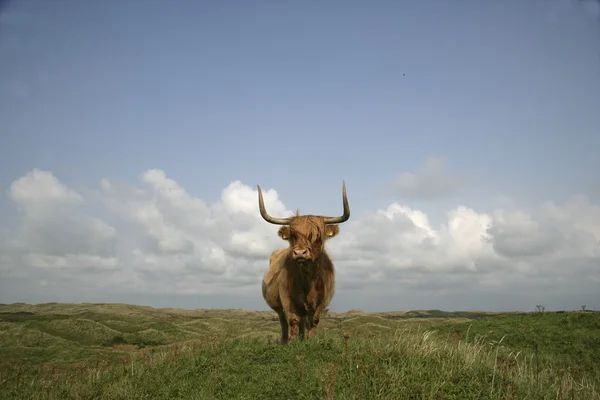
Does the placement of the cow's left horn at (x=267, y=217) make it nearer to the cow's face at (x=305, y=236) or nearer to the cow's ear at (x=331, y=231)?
the cow's face at (x=305, y=236)

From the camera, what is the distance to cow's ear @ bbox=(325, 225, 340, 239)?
10.0 meters

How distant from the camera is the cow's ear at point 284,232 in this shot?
31.7 feet

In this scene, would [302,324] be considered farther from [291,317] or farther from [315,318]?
[291,317]

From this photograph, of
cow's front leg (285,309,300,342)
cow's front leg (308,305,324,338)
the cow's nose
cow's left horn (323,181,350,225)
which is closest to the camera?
the cow's nose

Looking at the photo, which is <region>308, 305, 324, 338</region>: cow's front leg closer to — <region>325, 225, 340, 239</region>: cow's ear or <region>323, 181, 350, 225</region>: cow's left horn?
<region>325, 225, 340, 239</region>: cow's ear

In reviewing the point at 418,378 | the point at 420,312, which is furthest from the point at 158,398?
the point at 420,312

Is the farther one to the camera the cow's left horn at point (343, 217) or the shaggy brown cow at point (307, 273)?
the cow's left horn at point (343, 217)

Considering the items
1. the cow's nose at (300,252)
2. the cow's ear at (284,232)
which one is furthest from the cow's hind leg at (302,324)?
the cow's nose at (300,252)

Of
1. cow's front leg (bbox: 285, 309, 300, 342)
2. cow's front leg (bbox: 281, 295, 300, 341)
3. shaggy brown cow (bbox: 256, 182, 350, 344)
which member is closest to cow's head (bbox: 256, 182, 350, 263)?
shaggy brown cow (bbox: 256, 182, 350, 344)

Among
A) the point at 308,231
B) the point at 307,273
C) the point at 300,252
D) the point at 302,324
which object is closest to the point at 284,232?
the point at 308,231

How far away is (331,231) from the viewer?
→ 1003 centimetres

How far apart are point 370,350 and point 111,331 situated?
25021 mm

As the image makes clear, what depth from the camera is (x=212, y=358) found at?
27.4ft

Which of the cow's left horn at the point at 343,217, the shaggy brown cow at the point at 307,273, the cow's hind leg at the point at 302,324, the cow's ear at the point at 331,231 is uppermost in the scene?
the cow's left horn at the point at 343,217
